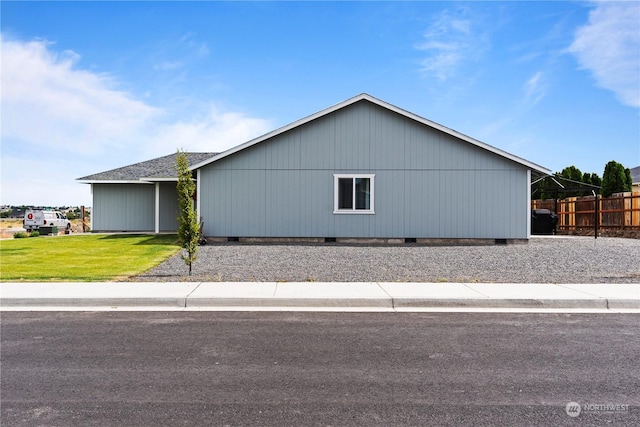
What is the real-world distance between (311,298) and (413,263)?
5675 mm

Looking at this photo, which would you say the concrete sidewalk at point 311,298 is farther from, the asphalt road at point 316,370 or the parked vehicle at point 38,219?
the parked vehicle at point 38,219

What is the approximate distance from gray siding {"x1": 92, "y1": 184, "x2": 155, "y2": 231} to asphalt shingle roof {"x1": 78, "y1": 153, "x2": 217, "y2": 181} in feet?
1.85

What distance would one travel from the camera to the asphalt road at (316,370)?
389cm

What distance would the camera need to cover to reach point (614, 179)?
25703mm

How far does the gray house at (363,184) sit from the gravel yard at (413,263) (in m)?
1.19

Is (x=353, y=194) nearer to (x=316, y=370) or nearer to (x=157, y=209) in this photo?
(x=157, y=209)

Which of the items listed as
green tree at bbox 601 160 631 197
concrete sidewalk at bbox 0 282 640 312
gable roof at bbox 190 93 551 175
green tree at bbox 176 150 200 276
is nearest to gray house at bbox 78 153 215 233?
gable roof at bbox 190 93 551 175

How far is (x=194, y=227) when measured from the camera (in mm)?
11094

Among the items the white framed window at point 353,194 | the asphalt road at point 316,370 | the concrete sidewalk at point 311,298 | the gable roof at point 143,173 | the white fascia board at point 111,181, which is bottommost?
the asphalt road at point 316,370

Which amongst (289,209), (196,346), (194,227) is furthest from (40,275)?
(289,209)

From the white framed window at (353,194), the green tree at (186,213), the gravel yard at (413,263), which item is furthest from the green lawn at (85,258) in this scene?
the white framed window at (353,194)

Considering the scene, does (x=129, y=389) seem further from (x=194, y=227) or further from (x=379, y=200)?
(x=379, y=200)

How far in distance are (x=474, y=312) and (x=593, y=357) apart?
8.25 feet

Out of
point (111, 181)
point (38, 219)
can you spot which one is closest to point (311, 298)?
point (111, 181)
